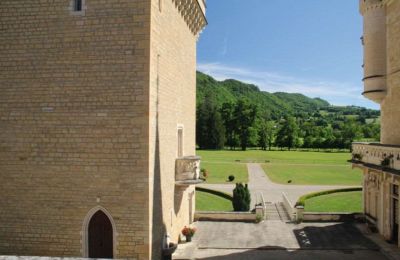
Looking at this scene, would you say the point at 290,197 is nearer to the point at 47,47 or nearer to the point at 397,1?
the point at 397,1

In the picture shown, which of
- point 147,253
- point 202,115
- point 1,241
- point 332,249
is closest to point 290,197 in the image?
point 332,249

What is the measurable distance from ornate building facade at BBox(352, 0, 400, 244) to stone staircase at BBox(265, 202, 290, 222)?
16.9 ft

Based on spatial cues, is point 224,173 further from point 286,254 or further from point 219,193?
point 286,254

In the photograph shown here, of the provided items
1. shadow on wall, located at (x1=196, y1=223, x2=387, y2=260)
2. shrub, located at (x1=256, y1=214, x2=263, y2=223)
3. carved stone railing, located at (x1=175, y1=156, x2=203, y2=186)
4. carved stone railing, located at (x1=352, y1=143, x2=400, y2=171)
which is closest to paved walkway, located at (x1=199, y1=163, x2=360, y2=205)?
shrub, located at (x1=256, y1=214, x2=263, y2=223)

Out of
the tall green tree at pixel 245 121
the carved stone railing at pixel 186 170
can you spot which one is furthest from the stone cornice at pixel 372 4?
the tall green tree at pixel 245 121

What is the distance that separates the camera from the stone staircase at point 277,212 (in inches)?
959

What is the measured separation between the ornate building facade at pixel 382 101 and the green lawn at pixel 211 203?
1045 cm

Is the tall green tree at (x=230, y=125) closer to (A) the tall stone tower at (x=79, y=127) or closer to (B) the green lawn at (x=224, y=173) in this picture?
(B) the green lawn at (x=224, y=173)

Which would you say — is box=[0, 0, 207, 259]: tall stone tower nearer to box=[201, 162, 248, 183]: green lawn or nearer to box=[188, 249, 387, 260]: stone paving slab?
box=[188, 249, 387, 260]: stone paving slab

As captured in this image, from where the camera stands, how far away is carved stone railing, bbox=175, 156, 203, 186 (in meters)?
16.2

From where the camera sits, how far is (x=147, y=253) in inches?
472

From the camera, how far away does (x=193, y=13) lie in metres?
18.6

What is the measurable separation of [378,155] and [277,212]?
8.99 meters

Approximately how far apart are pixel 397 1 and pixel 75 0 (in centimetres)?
1611
